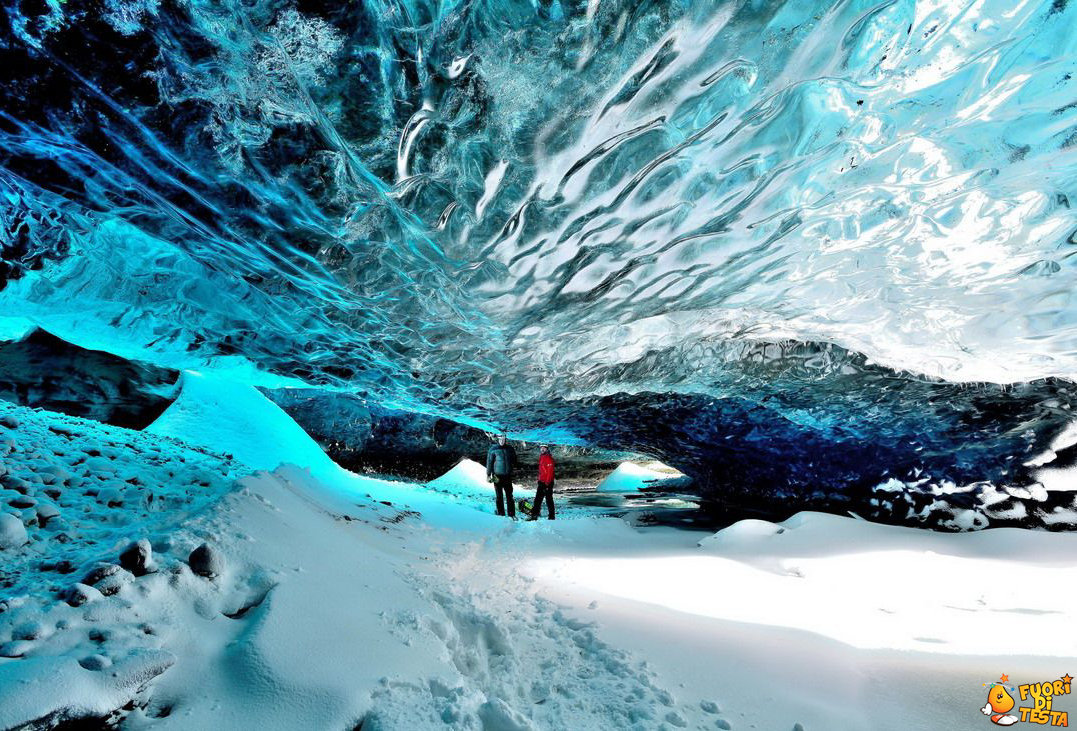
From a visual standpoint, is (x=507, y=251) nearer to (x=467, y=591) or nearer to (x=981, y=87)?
(x=467, y=591)

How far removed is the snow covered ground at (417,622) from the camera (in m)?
1.68

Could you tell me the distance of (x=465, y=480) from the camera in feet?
51.4

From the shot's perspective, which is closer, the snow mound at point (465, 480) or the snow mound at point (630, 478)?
the snow mound at point (465, 480)

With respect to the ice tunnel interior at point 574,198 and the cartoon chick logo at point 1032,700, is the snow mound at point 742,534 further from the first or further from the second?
the cartoon chick logo at point 1032,700

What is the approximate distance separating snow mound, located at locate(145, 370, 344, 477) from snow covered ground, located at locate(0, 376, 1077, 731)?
9.70 ft

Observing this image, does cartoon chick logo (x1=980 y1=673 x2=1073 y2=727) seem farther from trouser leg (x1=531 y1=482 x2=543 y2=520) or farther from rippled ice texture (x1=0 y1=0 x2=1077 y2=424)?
trouser leg (x1=531 y1=482 x2=543 y2=520)

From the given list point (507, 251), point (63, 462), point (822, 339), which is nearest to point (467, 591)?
point (507, 251)

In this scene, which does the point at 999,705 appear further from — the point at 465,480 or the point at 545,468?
the point at 465,480

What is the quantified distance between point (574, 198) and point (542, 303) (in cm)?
185

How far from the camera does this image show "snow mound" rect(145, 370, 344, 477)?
787 cm

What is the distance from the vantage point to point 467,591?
334 centimetres

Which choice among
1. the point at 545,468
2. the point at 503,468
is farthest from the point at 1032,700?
the point at 503,468

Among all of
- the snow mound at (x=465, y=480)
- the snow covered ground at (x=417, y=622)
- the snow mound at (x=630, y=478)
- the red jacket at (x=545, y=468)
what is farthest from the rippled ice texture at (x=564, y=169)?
the snow mound at (x=630, y=478)

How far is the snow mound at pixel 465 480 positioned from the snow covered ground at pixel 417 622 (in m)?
9.86
